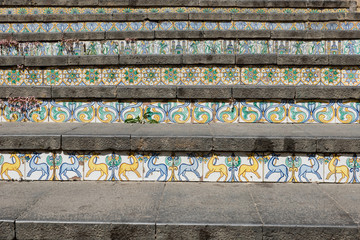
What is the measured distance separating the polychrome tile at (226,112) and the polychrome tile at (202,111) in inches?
2.1

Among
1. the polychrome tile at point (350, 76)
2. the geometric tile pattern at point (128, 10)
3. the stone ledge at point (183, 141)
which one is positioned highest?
the geometric tile pattern at point (128, 10)

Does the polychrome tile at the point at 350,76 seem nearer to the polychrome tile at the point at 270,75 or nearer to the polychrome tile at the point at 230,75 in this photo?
the polychrome tile at the point at 270,75

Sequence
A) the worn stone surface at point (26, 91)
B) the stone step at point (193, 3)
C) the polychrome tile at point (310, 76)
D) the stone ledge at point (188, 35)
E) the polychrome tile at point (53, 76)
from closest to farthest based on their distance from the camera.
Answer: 1. the worn stone surface at point (26, 91)
2. the polychrome tile at point (310, 76)
3. the polychrome tile at point (53, 76)
4. the stone ledge at point (188, 35)
5. the stone step at point (193, 3)

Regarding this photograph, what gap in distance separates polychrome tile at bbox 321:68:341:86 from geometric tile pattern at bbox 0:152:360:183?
4.97 feet

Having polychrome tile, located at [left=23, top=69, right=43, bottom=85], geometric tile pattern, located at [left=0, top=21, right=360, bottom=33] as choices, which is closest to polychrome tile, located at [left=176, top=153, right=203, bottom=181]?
polychrome tile, located at [left=23, top=69, right=43, bottom=85]

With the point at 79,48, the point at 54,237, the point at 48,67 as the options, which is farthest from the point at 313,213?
the point at 79,48

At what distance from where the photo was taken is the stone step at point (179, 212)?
196 centimetres

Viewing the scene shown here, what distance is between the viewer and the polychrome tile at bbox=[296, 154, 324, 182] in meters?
2.72

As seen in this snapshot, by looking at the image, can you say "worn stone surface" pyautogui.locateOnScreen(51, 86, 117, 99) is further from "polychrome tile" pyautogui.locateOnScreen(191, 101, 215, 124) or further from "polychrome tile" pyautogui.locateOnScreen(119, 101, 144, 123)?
"polychrome tile" pyautogui.locateOnScreen(191, 101, 215, 124)

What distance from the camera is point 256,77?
4043mm

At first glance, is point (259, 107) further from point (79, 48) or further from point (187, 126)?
point (79, 48)

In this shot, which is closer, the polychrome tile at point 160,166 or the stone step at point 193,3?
the polychrome tile at point 160,166

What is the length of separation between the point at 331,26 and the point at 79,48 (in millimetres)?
4913

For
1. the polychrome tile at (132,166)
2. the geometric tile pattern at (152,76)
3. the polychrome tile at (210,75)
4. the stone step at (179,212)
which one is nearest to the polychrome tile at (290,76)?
the geometric tile pattern at (152,76)
